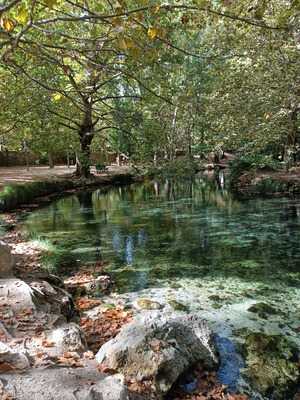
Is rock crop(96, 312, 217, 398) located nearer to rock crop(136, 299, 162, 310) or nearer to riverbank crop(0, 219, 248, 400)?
riverbank crop(0, 219, 248, 400)

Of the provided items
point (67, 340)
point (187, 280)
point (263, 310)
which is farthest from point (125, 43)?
point (187, 280)

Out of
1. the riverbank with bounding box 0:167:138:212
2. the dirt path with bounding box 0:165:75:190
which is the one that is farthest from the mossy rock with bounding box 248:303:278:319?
the dirt path with bounding box 0:165:75:190

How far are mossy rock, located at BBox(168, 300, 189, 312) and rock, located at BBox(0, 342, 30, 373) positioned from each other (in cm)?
295

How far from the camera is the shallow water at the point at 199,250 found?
6.54 meters

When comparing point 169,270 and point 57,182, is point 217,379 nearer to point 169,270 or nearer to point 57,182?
point 169,270

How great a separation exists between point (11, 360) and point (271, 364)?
2991 millimetres

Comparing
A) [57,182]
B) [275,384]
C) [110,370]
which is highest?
[57,182]

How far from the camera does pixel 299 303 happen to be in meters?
6.39

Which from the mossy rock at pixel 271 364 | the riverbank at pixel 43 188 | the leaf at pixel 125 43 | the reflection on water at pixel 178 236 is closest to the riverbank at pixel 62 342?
the mossy rock at pixel 271 364

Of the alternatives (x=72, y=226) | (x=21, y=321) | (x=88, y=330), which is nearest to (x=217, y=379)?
(x=88, y=330)

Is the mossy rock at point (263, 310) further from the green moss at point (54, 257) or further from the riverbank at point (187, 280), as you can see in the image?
the green moss at point (54, 257)

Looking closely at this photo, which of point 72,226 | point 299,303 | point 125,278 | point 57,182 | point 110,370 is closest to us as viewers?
point 110,370

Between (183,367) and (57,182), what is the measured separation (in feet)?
65.4

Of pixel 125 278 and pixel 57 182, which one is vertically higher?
pixel 57 182
